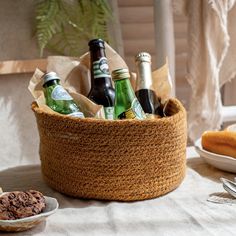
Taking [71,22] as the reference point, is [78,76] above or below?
below

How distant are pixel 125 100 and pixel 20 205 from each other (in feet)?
0.76

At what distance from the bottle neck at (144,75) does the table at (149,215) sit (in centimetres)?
17

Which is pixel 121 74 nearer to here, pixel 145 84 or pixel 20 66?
pixel 145 84

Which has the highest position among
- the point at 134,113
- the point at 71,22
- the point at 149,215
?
the point at 71,22

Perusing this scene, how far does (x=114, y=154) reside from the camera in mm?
606

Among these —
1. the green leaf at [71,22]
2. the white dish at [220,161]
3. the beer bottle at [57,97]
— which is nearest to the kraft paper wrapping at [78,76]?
the beer bottle at [57,97]

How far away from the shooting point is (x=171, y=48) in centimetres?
108

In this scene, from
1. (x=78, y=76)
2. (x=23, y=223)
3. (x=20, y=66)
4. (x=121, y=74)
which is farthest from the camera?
(x=20, y=66)

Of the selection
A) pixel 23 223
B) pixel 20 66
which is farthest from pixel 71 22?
pixel 23 223

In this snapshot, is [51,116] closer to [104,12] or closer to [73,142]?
[73,142]

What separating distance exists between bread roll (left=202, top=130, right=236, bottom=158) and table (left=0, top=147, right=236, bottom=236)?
0.20ft

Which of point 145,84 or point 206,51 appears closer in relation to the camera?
point 145,84

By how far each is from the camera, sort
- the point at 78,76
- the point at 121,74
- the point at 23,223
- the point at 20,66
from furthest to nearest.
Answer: the point at 20,66 → the point at 78,76 → the point at 121,74 → the point at 23,223

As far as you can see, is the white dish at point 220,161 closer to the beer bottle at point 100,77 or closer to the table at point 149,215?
the table at point 149,215
